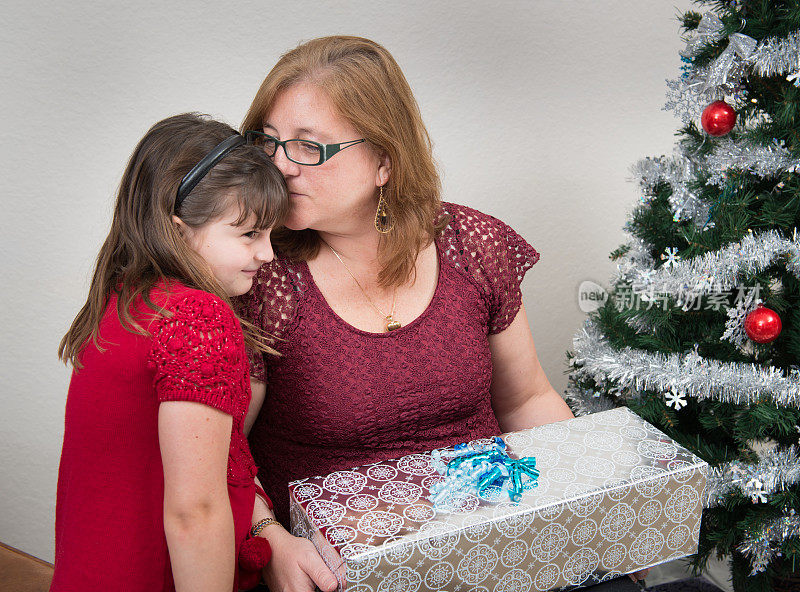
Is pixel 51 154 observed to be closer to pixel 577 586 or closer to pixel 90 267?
pixel 90 267

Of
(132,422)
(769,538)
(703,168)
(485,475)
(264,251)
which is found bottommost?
(769,538)

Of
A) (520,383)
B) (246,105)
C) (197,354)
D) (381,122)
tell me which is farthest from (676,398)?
(246,105)

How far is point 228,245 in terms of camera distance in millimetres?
1229

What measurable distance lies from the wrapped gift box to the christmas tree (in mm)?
387

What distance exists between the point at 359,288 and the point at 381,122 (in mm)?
359

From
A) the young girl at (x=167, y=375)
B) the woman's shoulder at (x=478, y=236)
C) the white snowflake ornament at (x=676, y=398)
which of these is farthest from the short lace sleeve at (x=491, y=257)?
the young girl at (x=167, y=375)

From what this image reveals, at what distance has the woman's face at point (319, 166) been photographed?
1378 mm

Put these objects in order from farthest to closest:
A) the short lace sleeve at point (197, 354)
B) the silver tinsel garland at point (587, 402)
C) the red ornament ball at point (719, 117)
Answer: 1. the silver tinsel garland at point (587, 402)
2. the red ornament ball at point (719, 117)
3. the short lace sleeve at point (197, 354)

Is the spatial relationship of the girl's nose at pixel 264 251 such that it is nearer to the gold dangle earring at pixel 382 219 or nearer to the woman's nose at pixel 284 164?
the woman's nose at pixel 284 164

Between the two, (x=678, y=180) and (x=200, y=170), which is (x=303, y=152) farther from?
(x=678, y=180)

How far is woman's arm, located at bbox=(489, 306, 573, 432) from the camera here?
1744 mm

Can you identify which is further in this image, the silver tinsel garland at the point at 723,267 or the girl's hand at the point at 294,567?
the silver tinsel garland at the point at 723,267

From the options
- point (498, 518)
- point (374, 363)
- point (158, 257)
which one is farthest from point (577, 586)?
point (158, 257)

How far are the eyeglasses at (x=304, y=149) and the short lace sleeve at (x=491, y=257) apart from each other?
0.40m
